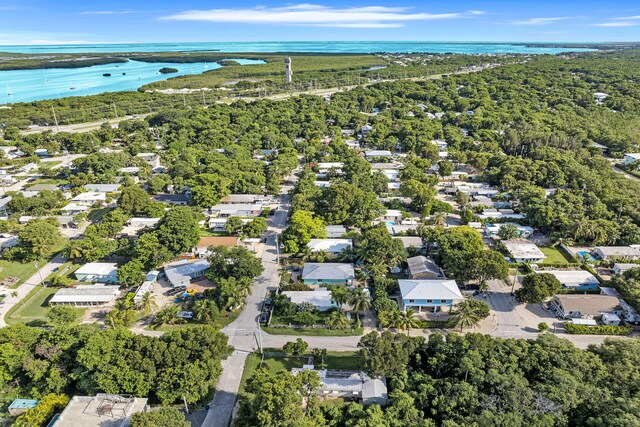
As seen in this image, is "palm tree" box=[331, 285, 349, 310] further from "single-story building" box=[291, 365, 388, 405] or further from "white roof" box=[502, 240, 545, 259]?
"white roof" box=[502, 240, 545, 259]

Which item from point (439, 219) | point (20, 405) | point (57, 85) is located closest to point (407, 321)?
point (439, 219)

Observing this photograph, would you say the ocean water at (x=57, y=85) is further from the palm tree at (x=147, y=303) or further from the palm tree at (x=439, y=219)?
the palm tree at (x=439, y=219)

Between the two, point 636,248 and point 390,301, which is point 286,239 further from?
point 636,248

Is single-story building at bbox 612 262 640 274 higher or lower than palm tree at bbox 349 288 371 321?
lower

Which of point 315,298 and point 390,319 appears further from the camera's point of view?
point 315,298

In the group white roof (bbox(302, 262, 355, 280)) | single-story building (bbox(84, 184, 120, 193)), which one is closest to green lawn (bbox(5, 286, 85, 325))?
white roof (bbox(302, 262, 355, 280))

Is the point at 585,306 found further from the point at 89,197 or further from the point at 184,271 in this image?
the point at 89,197

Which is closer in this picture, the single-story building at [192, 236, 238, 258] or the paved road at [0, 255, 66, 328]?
the paved road at [0, 255, 66, 328]
